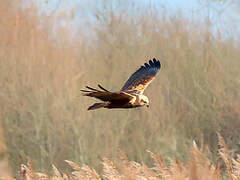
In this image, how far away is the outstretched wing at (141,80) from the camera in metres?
6.62

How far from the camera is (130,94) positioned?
18.5 ft

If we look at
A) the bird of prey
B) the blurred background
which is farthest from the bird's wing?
the blurred background

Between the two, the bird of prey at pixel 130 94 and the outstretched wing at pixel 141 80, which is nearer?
the bird of prey at pixel 130 94

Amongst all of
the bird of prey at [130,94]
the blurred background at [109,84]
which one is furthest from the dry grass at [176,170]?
the blurred background at [109,84]

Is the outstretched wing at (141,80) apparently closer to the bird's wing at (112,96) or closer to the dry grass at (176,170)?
the bird's wing at (112,96)

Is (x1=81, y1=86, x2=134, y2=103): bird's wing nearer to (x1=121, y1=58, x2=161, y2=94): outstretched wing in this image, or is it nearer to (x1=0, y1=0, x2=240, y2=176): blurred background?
(x1=121, y1=58, x2=161, y2=94): outstretched wing

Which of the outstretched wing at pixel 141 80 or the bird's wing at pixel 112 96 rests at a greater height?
the outstretched wing at pixel 141 80

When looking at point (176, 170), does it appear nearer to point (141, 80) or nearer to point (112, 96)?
point (112, 96)

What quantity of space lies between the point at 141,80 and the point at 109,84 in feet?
20.6

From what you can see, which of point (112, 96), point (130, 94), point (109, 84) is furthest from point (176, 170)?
point (109, 84)

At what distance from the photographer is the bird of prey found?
4910mm

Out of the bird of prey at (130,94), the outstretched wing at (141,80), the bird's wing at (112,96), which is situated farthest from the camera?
the outstretched wing at (141,80)

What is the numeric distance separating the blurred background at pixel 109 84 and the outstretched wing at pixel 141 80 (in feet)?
17.2

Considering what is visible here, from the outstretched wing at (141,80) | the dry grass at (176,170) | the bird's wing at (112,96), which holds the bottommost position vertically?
the dry grass at (176,170)
